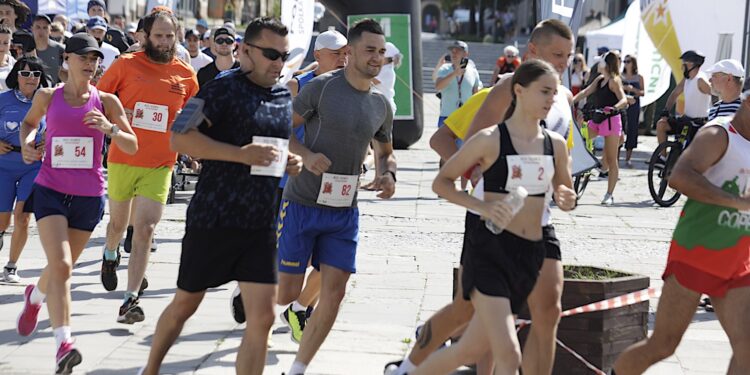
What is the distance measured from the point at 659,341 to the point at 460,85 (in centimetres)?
1224

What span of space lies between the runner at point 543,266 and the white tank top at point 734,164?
758 millimetres

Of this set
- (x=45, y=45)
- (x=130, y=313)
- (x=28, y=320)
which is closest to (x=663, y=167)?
(x=45, y=45)

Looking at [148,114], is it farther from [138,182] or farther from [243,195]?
[243,195]

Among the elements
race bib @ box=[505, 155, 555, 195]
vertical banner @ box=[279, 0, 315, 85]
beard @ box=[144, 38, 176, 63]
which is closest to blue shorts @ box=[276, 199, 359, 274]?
race bib @ box=[505, 155, 555, 195]

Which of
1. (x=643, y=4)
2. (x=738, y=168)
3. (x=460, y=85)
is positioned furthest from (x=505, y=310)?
(x=643, y=4)

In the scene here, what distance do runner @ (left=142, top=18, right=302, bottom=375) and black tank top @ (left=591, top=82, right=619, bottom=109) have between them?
11.7 meters

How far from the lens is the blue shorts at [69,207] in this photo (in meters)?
6.65

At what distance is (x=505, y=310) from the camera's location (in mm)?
5047

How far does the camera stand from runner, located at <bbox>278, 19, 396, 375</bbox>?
625 centimetres

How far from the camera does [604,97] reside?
658 inches

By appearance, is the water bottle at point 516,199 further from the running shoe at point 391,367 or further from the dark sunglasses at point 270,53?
the running shoe at point 391,367

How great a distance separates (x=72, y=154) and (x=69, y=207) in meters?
0.29

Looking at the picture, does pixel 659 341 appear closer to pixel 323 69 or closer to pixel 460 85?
pixel 323 69

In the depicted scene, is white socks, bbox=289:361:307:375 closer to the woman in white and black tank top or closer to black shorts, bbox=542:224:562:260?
the woman in white and black tank top
